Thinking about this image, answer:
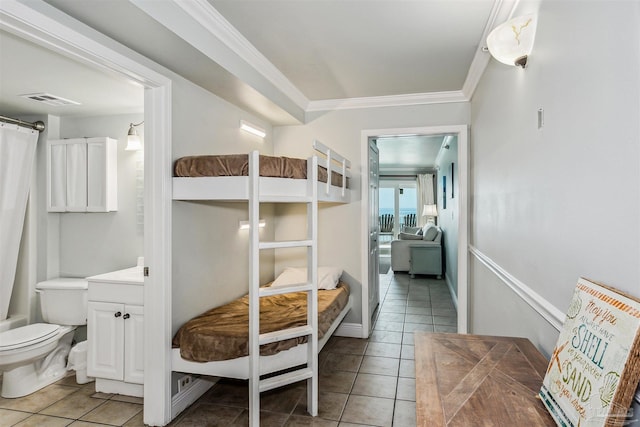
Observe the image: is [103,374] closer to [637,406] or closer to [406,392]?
[406,392]

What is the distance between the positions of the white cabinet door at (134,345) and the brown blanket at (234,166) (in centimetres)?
108

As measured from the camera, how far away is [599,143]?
3.36ft

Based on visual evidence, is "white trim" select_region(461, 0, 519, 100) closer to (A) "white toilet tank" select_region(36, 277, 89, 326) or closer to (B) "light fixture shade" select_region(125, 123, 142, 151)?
(B) "light fixture shade" select_region(125, 123, 142, 151)

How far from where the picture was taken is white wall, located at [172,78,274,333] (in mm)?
2488

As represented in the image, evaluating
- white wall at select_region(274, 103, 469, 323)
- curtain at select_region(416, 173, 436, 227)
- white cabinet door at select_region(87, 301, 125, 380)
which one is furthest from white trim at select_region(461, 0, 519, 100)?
curtain at select_region(416, 173, 436, 227)

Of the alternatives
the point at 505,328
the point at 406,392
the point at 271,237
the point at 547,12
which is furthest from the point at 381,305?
the point at 547,12

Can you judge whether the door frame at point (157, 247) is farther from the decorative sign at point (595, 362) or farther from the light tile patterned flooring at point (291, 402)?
the decorative sign at point (595, 362)

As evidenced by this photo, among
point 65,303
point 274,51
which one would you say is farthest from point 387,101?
point 65,303

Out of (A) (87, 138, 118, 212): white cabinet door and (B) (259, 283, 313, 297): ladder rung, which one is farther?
(A) (87, 138, 118, 212): white cabinet door

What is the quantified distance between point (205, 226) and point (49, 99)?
5.59 feet

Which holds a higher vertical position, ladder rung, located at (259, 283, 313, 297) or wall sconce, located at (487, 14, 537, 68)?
wall sconce, located at (487, 14, 537, 68)

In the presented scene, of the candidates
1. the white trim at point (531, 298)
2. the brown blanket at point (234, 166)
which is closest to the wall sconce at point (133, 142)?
the brown blanket at point (234, 166)

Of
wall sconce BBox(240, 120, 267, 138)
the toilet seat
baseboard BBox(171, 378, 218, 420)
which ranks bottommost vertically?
baseboard BBox(171, 378, 218, 420)

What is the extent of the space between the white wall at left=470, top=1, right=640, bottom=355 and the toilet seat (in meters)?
3.20
